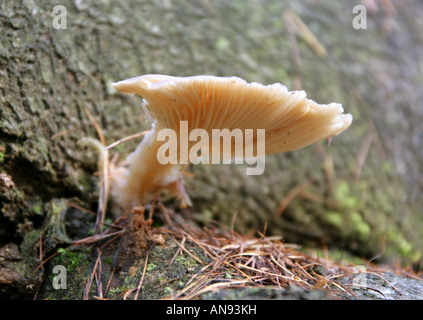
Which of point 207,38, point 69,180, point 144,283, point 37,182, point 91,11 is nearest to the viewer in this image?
point 144,283

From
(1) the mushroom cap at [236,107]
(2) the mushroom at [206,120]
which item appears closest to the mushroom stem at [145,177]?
(2) the mushroom at [206,120]

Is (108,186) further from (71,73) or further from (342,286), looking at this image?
(342,286)

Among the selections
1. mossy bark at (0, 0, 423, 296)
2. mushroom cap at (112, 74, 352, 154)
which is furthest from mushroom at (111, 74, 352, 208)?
mossy bark at (0, 0, 423, 296)

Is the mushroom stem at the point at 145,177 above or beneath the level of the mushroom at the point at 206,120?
beneath

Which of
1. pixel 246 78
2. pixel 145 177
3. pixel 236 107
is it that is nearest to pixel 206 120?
pixel 236 107

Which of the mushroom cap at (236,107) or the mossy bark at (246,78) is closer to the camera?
the mushroom cap at (236,107)

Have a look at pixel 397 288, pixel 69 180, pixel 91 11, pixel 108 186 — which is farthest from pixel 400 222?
pixel 91 11

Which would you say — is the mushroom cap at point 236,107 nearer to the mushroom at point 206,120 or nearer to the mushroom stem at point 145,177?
the mushroom at point 206,120
